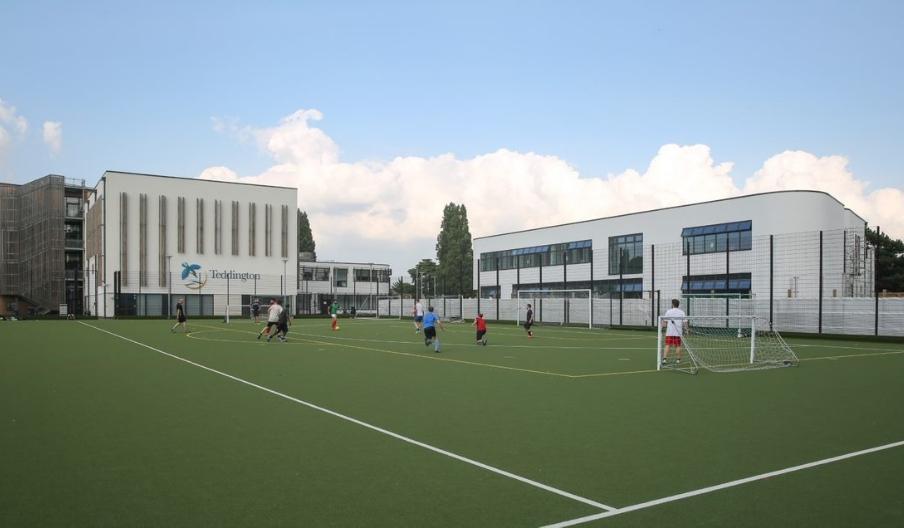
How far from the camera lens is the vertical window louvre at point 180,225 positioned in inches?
2507

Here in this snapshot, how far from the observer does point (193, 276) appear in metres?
63.8

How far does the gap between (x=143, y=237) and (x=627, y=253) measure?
44.9m

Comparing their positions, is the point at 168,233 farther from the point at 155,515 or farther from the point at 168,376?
the point at 155,515

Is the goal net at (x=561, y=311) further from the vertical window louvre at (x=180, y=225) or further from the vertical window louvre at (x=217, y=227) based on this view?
the vertical window louvre at (x=180, y=225)

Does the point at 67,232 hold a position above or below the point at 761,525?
above

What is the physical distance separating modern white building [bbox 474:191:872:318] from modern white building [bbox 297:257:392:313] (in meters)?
27.4

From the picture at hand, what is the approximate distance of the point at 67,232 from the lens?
258ft

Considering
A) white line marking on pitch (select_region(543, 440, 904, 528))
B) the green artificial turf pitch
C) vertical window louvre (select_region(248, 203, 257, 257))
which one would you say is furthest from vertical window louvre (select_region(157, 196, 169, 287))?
white line marking on pitch (select_region(543, 440, 904, 528))

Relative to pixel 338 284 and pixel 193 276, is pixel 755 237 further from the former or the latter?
pixel 338 284

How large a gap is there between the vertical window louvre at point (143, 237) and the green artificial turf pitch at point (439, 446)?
4990 cm

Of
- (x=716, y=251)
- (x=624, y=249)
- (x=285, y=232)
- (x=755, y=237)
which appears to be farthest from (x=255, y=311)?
(x=755, y=237)

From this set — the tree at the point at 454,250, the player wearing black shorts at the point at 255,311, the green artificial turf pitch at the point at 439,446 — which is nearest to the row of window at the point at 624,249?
the tree at the point at 454,250

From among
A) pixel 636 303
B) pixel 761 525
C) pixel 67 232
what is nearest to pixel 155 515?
pixel 761 525

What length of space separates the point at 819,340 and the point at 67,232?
80.1 metres
